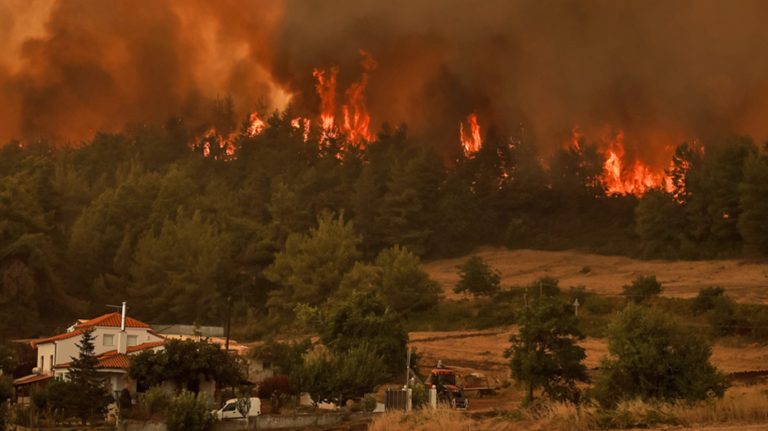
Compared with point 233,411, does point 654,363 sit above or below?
above

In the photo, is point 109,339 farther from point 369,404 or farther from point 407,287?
point 407,287

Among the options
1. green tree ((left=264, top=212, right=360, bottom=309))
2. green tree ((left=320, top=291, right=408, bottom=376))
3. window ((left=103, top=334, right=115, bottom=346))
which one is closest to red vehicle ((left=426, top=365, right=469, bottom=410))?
green tree ((left=320, top=291, right=408, bottom=376))

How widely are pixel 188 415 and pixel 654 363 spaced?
1372 cm

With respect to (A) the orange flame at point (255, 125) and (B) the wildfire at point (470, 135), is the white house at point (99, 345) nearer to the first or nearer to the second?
(B) the wildfire at point (470, 135)

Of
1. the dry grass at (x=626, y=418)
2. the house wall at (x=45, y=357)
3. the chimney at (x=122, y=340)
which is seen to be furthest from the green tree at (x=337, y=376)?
the dry grass at (x=626, y=418)

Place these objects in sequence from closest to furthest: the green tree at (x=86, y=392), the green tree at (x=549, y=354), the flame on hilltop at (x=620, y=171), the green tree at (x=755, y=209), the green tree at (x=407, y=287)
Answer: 1. the green tree at (x=549, y=354)
2. the green tree at (x=86, y=392)
3. the green tree at (x=407, y=287)
4. the green tree at (x=755, y=209)
5. the flame on hilltop at (x=620, y=171)

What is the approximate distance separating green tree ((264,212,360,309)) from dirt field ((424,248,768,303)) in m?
6.83

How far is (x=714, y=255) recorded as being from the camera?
64.5 m

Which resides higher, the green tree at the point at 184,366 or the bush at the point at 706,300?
the bush at the point at 706,300

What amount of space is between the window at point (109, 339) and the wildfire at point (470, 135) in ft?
148

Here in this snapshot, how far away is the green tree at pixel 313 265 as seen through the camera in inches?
2501

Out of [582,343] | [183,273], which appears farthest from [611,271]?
[183,273]

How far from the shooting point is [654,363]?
1182 inches

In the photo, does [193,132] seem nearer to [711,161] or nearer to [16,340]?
[16,340]
